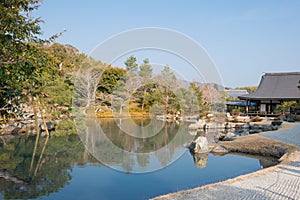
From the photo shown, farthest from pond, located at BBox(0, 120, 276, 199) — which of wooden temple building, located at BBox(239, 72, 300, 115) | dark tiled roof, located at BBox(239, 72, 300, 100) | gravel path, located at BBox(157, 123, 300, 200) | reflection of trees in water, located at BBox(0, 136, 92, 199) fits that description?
dark tiled roof, located at BBox(239, 72, 300, 100)

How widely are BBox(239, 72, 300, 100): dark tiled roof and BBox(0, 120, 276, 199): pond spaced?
9933 mm

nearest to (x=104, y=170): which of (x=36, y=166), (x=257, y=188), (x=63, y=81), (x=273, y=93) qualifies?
(x=36, y=166)

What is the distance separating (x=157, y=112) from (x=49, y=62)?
1568 cm

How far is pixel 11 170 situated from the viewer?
5066 millimetres

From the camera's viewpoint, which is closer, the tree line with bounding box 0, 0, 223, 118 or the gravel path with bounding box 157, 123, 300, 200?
the tree line with bounding box 0, 0, 223, 118

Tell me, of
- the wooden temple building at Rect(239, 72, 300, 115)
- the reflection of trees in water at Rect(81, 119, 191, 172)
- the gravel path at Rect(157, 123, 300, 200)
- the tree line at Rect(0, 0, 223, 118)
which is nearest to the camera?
the tree line at Rect(0, 0, 223, 118)

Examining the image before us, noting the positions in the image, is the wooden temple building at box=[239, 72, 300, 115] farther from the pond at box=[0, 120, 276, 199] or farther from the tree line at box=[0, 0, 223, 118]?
the pond at box=[0, 120, 276, 199]

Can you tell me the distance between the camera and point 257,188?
10.7 ft

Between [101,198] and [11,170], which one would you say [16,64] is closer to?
[101,198]

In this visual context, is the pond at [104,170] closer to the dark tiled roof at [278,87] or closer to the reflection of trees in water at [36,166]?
the reflection of trees in water at [36,166]

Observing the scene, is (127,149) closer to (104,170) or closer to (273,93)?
(104,170)

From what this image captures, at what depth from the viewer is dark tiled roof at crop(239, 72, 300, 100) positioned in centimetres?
1512

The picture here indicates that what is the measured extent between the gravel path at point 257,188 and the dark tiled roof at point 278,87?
12.1m

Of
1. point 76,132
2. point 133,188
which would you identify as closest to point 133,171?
point 133,188
